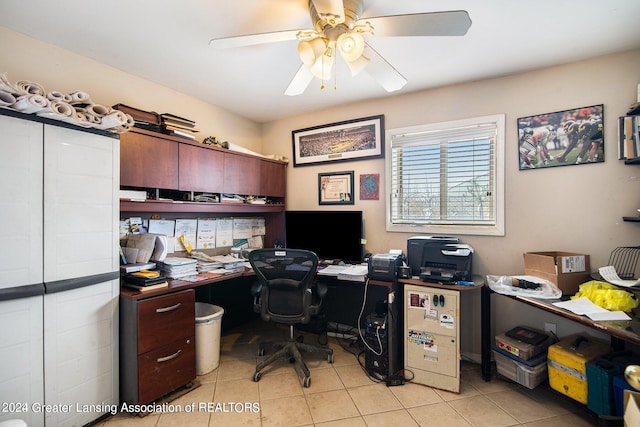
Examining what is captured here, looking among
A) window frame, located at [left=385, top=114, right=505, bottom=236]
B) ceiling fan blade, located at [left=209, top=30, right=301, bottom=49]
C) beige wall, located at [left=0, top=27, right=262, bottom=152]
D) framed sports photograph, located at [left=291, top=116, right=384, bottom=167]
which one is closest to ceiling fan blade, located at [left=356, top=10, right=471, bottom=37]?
ceiling fan blade, located at [left=209, top=30, right=301, bottom=49]

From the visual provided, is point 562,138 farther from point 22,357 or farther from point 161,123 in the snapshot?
point 22,357

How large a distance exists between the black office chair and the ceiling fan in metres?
1.29

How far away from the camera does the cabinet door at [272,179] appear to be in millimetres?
3022

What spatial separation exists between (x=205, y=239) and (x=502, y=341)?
108 inches

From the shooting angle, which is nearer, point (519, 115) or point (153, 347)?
point (153, 347)

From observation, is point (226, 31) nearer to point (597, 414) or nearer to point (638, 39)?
point (638, 39)

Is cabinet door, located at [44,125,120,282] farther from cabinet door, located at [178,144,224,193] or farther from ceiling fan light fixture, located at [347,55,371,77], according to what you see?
ceiling fan light fixture, located at [347,55,371,77]

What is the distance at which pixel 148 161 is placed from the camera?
6.66ft

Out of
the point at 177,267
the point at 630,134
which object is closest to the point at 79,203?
the point at 177,267

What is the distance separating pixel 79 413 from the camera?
1580 millimetres

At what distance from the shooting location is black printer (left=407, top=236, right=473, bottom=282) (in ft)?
6.73

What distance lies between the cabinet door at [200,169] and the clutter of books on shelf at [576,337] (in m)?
2.46

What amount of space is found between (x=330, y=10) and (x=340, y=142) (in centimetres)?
178

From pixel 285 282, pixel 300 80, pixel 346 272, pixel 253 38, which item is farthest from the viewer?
pixel 346 272
